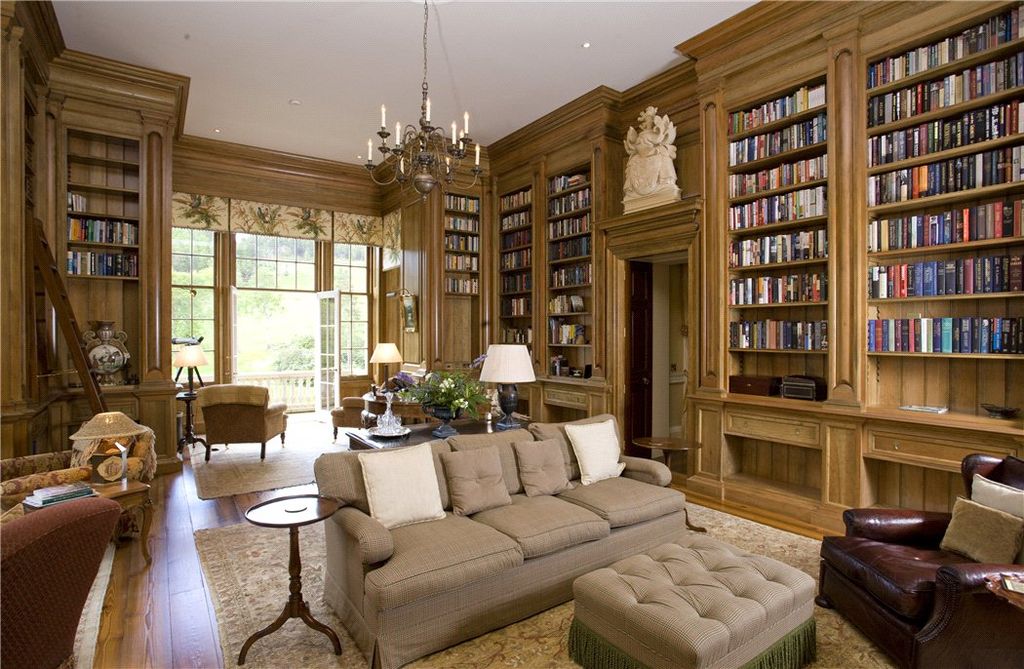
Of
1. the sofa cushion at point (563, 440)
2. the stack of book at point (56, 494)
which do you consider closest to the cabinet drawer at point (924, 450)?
the sofa cushion at point (563, 440)

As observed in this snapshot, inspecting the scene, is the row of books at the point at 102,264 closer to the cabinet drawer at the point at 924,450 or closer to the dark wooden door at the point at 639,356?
the dark wooden door at the point at 639,356

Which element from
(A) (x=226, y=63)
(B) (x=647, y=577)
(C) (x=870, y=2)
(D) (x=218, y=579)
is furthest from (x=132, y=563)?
(C) (x=870, y=2)

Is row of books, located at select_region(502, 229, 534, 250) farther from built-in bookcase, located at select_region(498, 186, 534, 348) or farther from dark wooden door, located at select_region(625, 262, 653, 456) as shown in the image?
dark wooden door, located at select_region(625, 262, 653, 456)

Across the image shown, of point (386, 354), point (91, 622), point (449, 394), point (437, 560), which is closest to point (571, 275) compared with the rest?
point (386, 354)

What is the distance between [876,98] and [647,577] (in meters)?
3.57

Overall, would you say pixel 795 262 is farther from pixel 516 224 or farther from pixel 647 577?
pixel 516 224

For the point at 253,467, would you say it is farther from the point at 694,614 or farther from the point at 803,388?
the point at 803,388

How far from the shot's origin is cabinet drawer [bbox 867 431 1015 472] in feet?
10.5

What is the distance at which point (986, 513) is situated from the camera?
2395mm

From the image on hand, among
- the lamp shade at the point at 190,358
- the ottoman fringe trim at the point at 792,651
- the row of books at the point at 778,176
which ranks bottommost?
the ottoman fringe trim at the point at 792,651

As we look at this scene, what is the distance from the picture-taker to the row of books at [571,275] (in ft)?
19.9

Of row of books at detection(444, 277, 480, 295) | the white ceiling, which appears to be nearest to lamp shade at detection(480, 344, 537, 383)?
the white ceiling

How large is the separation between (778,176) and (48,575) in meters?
4.82

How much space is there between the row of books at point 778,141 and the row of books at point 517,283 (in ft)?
9.43
